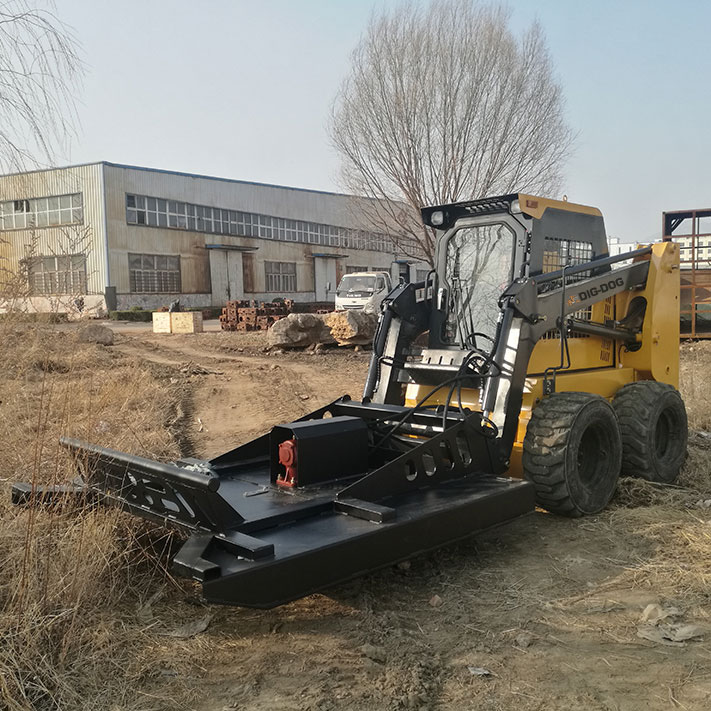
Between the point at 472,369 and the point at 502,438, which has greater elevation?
the point at 472,369

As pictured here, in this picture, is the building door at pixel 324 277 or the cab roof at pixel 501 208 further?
the building door at pixel 324 277

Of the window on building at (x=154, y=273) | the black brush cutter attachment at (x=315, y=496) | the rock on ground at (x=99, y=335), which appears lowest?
the black brush cutter attachment at (x=315, y=496)

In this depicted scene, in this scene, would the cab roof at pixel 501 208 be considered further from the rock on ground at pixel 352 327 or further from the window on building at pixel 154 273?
the window on building at pixel 154 273

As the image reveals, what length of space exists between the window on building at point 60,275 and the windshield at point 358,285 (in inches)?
668

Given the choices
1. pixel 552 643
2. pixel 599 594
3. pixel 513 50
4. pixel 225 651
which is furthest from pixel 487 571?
pixel 513 50

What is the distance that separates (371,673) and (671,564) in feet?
7.33

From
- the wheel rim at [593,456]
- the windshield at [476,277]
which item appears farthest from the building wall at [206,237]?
the wheel rim at [593,456]

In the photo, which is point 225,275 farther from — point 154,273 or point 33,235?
point 33,235

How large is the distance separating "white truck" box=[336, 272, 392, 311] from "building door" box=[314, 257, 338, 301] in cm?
2510

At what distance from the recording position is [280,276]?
47219 mm

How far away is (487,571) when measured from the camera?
463 cm

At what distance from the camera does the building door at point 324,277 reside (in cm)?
4947

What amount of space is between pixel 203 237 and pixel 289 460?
38222 millimetres

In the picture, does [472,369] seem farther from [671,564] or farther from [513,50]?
[513,50]
